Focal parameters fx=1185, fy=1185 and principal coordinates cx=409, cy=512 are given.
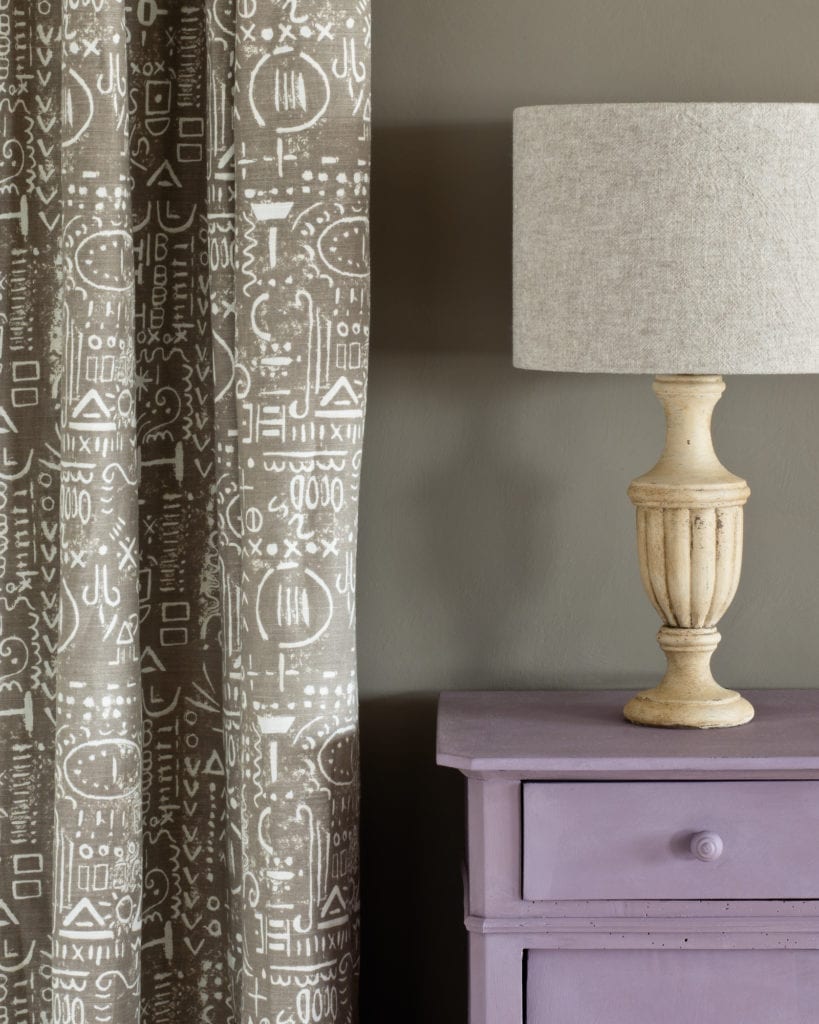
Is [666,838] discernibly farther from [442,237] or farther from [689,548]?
[442,237]

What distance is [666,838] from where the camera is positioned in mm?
1329

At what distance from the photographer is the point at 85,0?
142cm

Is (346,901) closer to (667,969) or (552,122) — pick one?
(667,969)

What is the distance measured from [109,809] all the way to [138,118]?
A: 0.90 meters

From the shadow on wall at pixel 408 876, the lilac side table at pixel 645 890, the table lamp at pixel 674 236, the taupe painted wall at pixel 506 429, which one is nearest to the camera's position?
the table lamp at pixel 674 236

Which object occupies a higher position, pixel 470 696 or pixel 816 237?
pixel 816 237

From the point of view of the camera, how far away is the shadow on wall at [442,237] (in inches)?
64.2

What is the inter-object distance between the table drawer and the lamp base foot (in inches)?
3.9

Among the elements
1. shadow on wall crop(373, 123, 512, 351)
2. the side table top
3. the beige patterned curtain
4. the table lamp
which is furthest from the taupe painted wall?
the table lamp

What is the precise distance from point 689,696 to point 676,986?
329 millimetres

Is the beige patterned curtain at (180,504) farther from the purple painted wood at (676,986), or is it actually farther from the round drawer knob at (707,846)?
the round drawer knob at (707,846)

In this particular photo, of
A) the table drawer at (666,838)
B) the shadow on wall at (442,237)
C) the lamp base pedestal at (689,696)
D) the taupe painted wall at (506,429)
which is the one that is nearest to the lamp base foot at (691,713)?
the lamp base pedestal at (689,696)

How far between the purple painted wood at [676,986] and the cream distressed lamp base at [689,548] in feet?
0.88

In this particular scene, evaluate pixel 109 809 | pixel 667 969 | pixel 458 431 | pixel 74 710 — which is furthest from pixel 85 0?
pixel 667 969
